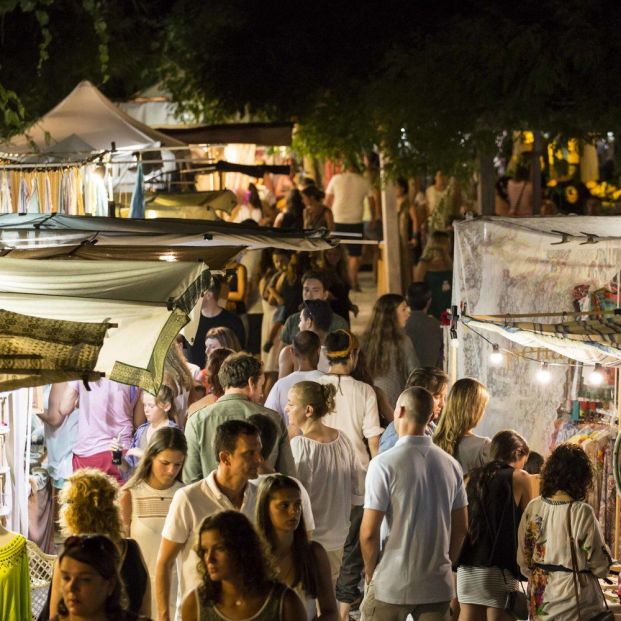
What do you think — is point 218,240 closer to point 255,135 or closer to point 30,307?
point 30,307

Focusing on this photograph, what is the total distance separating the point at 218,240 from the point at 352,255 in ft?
40.4

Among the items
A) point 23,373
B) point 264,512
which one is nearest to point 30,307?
point 23,373

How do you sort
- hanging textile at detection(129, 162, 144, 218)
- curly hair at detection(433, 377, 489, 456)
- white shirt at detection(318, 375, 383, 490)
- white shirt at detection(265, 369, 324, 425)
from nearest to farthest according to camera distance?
curly hair at detection(433, 377, 489, 456) → white shirt at detection(318, 375, 383, 490) → white shirt at detection(265, 369, 324, 425) → hanging textile at detection(129, 162, 144, 218)

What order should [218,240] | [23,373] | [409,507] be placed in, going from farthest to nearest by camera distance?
[218,240] < [409,507] < [23,373]

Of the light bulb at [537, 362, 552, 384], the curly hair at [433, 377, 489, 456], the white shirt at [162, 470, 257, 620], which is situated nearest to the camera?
the white shirt at [162, 470, 257, 620]

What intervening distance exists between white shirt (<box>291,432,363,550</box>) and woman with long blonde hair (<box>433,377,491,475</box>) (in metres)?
0.66

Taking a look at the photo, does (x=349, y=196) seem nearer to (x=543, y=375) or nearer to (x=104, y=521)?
(x=543, y=375)

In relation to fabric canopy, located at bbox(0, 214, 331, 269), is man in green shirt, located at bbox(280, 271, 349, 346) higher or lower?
lower

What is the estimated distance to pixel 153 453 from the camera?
22.8 feet

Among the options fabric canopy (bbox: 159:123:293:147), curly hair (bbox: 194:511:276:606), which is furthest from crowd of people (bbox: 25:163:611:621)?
fabric canopy (bbox: 159:123:293:147)

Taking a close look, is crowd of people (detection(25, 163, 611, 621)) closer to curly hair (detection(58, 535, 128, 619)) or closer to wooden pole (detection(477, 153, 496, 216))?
curly hair (detection(58, 535, 128, 619))

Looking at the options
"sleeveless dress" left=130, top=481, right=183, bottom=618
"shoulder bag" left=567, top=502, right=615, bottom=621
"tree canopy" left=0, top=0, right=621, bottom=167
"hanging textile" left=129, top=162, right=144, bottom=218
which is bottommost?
"shoulder bag" left=567, top=502, right=615, bottom=621

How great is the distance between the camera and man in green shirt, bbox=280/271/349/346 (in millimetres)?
11422

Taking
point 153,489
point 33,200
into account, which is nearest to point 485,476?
point 153,489
